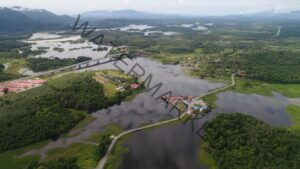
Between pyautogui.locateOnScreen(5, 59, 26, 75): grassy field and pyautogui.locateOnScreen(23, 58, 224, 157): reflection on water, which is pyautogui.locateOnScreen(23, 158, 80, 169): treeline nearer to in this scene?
pyautogui.locateOnScreen(23, 58, 224, 157): reflection on water

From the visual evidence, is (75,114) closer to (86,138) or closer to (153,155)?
(86,138)

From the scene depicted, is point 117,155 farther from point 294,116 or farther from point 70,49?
point 70,49

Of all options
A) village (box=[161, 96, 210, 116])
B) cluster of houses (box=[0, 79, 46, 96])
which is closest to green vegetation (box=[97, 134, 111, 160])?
village (box=[161, 96, 210, 116])

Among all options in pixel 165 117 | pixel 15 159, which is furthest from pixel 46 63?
pixel 15 159

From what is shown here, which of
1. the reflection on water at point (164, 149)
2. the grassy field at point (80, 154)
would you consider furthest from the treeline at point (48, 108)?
the reflection on water at point (164, 149)

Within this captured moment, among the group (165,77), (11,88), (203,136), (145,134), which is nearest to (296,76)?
(165,77)
